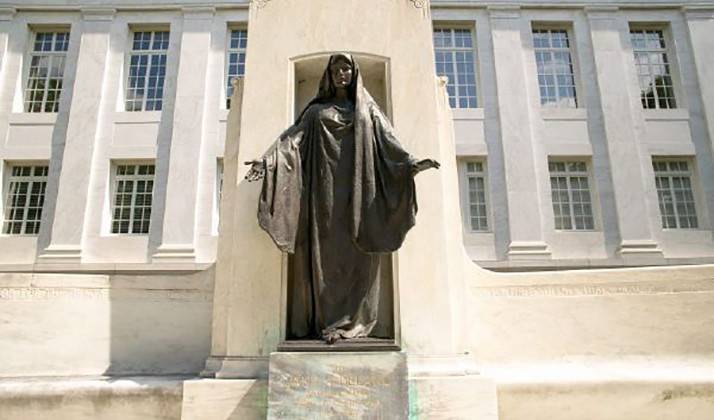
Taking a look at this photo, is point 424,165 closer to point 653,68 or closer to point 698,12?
point 653,68

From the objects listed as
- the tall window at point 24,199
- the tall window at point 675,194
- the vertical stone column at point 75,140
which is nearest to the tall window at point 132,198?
the vertical stone column at point 75,140

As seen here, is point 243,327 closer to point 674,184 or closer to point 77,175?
point 77,175

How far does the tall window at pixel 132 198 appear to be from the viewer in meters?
20.0

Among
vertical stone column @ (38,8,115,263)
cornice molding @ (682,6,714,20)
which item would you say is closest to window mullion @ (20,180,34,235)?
vertical stone column @ (38,8,115,263)

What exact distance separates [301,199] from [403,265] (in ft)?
4.01

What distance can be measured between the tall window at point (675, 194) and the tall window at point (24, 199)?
2513 cm

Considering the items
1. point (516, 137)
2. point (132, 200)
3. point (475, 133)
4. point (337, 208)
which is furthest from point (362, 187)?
point (132, 200)

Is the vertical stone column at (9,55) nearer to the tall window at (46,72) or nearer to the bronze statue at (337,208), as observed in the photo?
the tall window at (46,72)

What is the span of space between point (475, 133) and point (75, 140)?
16.2 meters

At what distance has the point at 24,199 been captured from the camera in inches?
806

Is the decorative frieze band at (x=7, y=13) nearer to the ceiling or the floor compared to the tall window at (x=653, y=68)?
nearer to the ceiling

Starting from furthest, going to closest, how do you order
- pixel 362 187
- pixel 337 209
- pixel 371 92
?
pixel 371 92 < pixel 337 209 < pixel 362 187

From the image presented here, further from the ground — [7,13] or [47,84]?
[7,13]

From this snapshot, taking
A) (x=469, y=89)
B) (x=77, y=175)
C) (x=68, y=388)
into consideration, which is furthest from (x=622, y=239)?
(x=77, y=175)
